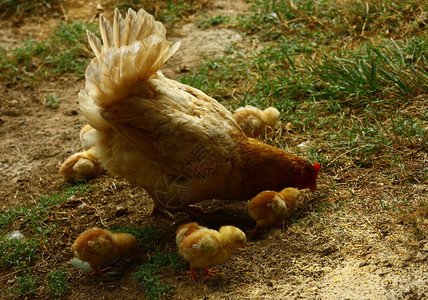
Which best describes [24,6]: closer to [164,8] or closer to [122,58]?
[164,8]

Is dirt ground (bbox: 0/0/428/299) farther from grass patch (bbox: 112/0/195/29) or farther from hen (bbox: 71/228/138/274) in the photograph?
grass patch (bbox: 112/0/195/29)

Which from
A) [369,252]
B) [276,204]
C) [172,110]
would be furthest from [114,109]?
[369,252]

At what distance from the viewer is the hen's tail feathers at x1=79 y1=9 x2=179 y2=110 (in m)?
3.76

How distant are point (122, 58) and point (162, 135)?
64 centimetres

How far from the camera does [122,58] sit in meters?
3.75

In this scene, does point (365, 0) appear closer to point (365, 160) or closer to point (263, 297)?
point (365, 160)

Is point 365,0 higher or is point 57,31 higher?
point 365,0

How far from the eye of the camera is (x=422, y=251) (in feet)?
10.8

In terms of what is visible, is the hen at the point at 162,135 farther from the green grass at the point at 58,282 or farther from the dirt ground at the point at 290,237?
the green grass at the point at 58,282

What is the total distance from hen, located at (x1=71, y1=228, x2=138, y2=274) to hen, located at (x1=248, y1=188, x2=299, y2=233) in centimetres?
98

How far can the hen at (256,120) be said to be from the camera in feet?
16.3

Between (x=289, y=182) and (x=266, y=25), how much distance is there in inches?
A: 147

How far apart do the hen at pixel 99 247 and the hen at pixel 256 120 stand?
1.80 m

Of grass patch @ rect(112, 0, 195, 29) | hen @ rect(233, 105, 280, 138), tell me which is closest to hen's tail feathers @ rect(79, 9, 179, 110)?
hen @ rect(233, 105, 280, 138)
